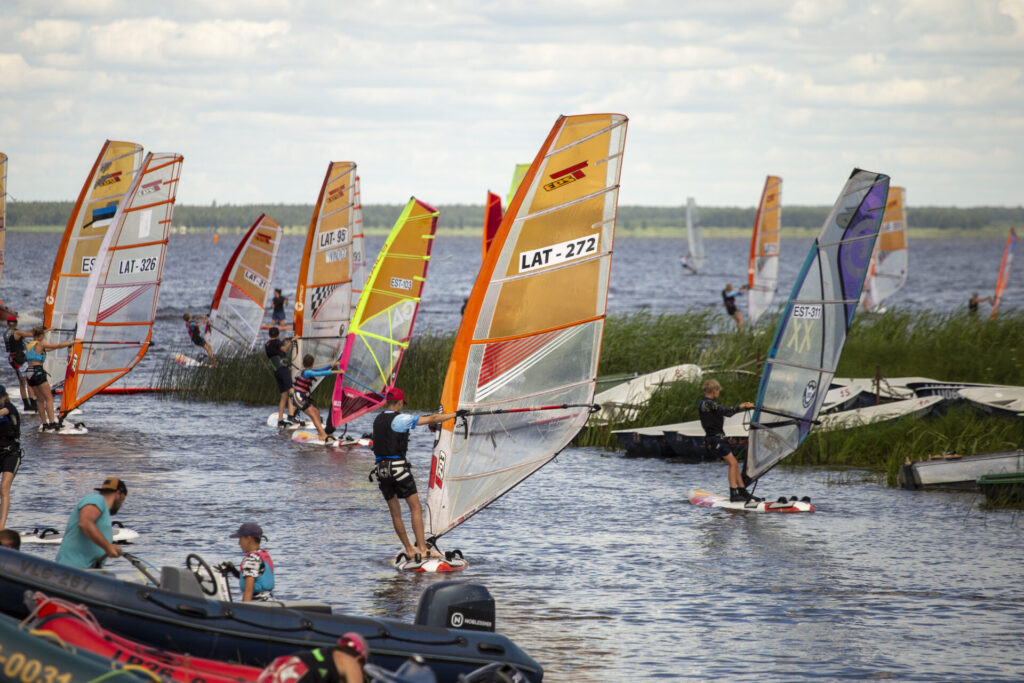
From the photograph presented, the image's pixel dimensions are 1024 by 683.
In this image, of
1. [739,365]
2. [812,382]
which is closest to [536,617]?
[812,382]

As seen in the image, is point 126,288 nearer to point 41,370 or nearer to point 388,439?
point 41,370

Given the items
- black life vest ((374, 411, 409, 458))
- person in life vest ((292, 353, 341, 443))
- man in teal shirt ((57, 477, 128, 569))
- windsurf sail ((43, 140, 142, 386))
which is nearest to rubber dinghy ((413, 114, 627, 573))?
black life vest ((374, 411, 409, 458))

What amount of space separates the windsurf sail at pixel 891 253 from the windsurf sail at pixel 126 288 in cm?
2611

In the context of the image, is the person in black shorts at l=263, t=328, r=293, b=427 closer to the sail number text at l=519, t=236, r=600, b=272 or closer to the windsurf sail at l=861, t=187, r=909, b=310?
the sail number text at l=519, t=236, r=600, b=272

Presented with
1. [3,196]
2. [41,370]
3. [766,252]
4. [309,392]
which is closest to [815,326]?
[309,392]

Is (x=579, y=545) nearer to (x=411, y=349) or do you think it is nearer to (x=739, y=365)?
(x=739, y=365)

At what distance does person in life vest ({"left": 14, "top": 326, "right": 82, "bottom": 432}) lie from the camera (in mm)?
18062

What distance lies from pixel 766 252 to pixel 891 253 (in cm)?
772

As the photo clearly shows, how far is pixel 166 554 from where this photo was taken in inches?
452

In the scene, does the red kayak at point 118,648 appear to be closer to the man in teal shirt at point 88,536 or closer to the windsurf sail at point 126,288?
the man in teal shirt at point 88,536

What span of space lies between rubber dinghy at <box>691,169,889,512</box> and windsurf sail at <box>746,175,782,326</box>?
1870 cm

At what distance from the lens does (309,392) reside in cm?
1956

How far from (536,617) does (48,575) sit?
4240 mm

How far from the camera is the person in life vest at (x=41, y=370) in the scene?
711 inches
